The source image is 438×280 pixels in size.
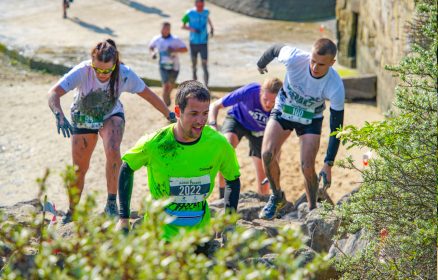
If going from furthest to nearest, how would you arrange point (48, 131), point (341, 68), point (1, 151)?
point (341, 68), point (48, 131), point (1, 151)

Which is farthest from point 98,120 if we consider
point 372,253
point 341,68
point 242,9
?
point 242,9

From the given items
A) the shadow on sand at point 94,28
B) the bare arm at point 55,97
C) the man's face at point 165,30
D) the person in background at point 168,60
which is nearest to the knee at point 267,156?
the bare arm at point 55,97

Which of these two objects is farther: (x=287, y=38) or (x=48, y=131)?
(x=287, y=38)

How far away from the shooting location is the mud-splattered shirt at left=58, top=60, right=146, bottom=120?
7941mm

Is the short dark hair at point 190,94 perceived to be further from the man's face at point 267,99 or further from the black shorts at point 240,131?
the black shorts at point 240,131

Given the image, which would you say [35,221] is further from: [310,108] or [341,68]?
[341,68]

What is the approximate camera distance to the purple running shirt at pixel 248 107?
9.22 meters

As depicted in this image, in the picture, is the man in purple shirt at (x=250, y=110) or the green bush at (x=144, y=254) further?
the man in purple shirt at (x=250, y=110)

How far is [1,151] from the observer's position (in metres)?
11.8

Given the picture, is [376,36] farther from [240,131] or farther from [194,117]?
[194,117]

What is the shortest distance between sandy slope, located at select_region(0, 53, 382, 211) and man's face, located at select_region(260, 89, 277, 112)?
177 cm

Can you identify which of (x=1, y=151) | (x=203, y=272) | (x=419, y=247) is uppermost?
(x=203, y=272)

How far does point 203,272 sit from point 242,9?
17307mm

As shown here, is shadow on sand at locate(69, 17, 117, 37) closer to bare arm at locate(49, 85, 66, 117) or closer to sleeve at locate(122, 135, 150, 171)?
bare arm at locate(49, 85, 66, 117)
